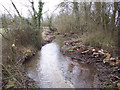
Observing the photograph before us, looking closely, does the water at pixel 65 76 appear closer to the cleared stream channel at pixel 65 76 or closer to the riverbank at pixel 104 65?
the cleared stream channel at pixel 65 76

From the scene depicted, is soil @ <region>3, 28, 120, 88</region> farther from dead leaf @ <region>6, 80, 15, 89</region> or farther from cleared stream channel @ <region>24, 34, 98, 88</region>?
cleared stream channel @ <region>24, 34, 98, 88</region>

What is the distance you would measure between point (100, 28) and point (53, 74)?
16.8 feet

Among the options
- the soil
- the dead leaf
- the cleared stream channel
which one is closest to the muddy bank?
the soil

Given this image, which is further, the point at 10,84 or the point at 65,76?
the point at 65,76

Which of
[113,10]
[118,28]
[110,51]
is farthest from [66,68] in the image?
[113,10]

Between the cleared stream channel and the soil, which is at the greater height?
the soil

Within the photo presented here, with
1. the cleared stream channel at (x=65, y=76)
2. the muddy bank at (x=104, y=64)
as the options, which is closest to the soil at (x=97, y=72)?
the muddy bank at (x=104, y=64)

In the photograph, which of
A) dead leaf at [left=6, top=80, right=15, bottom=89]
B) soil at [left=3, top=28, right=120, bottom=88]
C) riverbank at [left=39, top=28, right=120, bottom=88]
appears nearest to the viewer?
dead leaf at [left=6, top=80, right=15, bottom=89]

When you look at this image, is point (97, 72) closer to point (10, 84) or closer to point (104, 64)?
point (104, 64)

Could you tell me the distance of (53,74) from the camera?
4766 mm

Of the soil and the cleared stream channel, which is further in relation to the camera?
the cleared stream channel

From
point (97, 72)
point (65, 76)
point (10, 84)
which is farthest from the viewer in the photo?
point (97, 72)

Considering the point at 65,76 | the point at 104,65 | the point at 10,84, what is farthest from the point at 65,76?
the point at 10,84

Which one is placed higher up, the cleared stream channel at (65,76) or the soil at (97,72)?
the soil at (97,72)
